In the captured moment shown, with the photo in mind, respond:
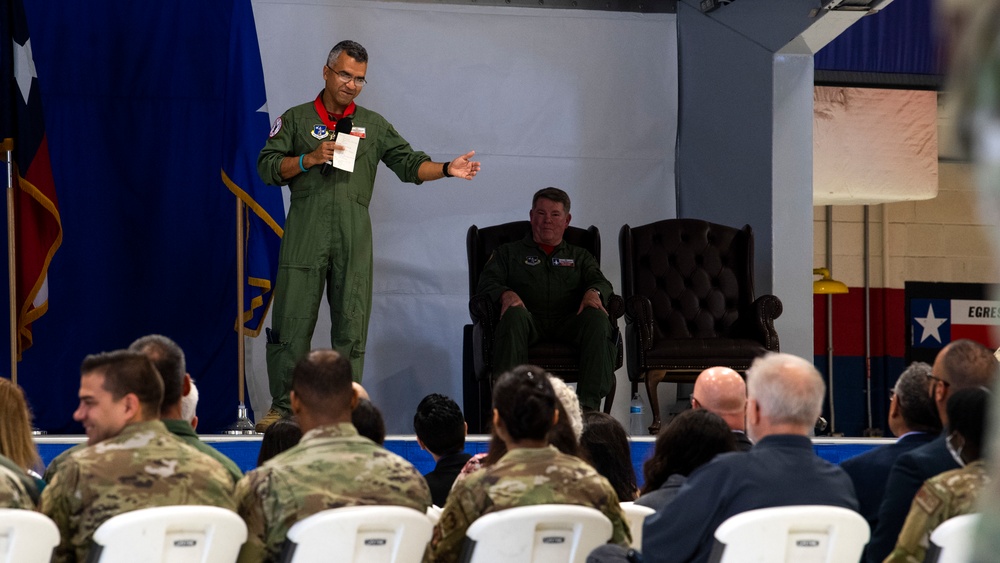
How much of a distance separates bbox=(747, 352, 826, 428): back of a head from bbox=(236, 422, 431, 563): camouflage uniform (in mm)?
740

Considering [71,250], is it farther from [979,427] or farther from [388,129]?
[979,427]

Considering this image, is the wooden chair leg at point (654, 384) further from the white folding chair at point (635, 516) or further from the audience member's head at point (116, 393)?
the audience member's head at point (116, 393)

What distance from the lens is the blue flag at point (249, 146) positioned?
5910 millimetres

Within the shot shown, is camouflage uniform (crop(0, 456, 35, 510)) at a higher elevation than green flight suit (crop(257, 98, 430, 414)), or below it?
below

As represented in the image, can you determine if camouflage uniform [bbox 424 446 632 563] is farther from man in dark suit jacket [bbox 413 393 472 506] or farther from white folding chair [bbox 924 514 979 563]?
man in dark suit jacket [bbox 413 393 472 506]

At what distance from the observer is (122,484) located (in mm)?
2238

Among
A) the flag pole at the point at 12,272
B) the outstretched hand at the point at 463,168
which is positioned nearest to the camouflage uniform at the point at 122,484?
the outstretched hand at the point at 463,168

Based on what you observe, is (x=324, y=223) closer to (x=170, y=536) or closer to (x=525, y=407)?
(x=525, y=407)

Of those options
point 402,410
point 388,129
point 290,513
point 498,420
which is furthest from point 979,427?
point 402,410

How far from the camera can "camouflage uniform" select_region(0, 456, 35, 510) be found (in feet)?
7.23

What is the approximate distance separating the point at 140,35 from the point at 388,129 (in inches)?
80.7

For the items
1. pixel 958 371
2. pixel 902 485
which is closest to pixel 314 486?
pixel 902 485

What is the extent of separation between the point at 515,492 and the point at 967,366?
130cm

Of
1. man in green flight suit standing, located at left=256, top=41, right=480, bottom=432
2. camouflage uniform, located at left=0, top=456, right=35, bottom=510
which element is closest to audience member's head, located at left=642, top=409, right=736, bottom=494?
camouflage uniform, located at left=0, top=456, right=35, bottom=510
